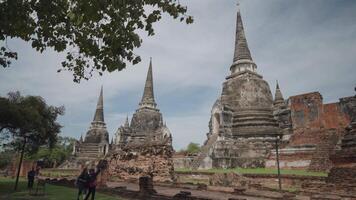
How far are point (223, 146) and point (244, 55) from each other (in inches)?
480

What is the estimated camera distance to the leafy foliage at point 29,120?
41.8 ft

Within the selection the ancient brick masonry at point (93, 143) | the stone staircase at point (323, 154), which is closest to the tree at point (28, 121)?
the stone staircase at point (323, 154)

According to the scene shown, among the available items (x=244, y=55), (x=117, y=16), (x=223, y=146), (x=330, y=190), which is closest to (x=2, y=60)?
(x=117, y=16)

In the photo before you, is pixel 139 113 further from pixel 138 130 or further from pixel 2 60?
pixel 2 60

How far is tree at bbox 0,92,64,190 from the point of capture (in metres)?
12.7

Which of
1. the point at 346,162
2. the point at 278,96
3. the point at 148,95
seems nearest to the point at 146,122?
the point at 148,95

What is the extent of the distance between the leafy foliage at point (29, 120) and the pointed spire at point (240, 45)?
74.1 ft

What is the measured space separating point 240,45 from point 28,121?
86.4ft

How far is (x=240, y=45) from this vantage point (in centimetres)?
3444

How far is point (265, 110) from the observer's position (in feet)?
92.4

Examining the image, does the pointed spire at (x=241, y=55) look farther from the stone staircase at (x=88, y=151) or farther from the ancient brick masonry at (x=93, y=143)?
the stone staircase at (x=88, y=151)

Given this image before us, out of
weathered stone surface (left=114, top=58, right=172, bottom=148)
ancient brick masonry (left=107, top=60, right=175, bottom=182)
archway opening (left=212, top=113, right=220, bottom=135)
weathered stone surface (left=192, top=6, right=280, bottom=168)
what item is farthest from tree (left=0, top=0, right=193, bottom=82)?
weathered stone surface (left=114, top=58, right=172, bottom=148)

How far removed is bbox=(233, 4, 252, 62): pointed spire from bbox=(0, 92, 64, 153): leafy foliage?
22.6 metres

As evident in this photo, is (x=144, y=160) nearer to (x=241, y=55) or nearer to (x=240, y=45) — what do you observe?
(x=241, y=55)
